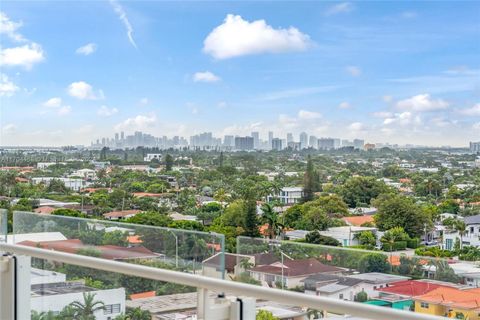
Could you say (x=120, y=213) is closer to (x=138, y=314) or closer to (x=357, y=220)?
(x=357, y=220)

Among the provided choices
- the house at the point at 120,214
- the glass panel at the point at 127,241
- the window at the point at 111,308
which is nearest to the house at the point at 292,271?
the glass panel at the point at 127,241

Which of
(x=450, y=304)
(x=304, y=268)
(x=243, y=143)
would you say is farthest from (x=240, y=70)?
(x=450, y=304)

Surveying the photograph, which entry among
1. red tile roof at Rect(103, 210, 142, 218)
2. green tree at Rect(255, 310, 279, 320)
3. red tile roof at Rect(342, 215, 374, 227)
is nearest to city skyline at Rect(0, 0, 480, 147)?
red tile roof at Rect(342, 215, 374, 227)

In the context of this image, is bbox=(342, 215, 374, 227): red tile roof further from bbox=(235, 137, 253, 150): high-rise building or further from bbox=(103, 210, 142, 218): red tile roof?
bbox=(103, 210, 142, 218): red tile roof

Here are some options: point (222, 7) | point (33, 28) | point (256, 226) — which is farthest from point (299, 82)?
point (33, 28)

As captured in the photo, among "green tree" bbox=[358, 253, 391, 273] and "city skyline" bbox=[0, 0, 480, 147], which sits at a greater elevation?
"city skyline" bbox=[0, 0, 480, 147]

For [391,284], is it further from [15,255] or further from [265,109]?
[265,109]
